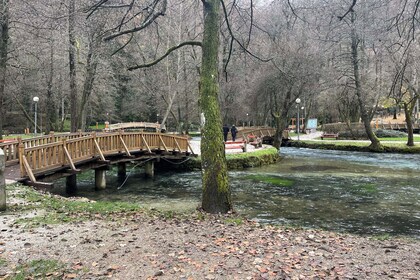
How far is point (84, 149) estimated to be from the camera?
1390 centimetres

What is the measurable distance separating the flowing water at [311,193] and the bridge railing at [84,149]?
5.39 feet

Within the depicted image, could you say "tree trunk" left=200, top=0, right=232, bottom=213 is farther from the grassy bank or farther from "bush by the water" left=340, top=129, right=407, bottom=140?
"bush by the water" left=340, top=129, right=407, bottom=140

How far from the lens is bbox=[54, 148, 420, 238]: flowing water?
9.91m

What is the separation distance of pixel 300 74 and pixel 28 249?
25259mm

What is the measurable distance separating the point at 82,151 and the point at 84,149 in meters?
0.14

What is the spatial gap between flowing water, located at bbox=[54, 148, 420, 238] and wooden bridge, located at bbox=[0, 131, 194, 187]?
1322 mm

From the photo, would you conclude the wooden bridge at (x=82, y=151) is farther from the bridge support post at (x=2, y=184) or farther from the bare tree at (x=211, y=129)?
the bare tree at (x=211, y=129)

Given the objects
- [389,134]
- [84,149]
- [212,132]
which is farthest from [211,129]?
[389,134]

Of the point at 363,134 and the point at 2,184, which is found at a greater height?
the point at 363,134

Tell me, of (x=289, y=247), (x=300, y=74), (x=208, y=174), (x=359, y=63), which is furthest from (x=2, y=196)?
(x=359, y=63)

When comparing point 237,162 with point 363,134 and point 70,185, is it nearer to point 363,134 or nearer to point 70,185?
point 70,185

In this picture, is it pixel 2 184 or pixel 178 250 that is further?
pixel 2 184

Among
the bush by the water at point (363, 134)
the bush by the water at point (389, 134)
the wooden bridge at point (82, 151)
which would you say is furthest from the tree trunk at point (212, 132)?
the bush by the water at point (389, 134)

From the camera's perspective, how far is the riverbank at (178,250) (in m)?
4.52
